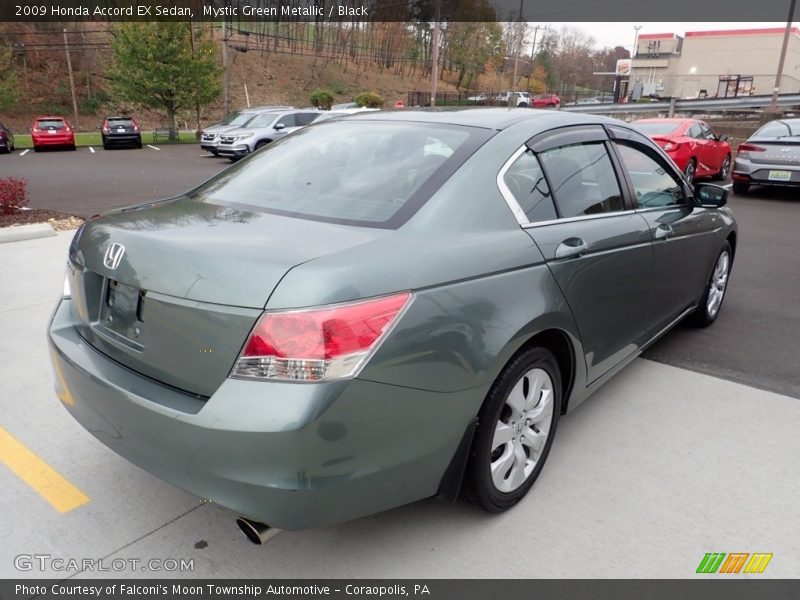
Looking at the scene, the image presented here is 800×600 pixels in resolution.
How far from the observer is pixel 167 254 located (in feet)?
6.73

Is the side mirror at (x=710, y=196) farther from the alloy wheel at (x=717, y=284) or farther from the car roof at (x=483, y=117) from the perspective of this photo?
the car roof at (x=483, y=117)

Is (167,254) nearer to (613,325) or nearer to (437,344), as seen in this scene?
(437,344)

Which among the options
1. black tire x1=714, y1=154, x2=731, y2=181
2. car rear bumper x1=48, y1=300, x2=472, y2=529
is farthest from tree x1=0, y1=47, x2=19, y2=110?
car rear bumper x1=48, y1=300, x2=472, y2=529

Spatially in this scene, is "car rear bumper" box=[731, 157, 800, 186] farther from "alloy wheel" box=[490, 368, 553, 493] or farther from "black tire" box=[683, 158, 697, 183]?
"alloy wheel" box=[490, 368, 553, 493]

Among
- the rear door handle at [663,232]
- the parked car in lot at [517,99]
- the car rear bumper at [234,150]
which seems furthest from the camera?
the parked car in lot at [517,99]

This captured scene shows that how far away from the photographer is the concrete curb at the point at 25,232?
7109 mm

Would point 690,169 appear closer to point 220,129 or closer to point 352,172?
point 352,172

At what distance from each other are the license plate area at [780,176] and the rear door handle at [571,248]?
10345mm

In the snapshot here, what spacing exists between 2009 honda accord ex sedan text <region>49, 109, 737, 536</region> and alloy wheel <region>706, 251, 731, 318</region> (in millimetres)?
1832

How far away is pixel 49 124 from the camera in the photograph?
24453 mm

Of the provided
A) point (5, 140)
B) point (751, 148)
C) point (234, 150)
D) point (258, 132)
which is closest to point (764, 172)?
point (751, 148)

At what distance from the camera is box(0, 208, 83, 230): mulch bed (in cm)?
799

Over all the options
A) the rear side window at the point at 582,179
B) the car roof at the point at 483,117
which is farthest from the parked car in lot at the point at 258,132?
the rear side window at the point at 582,179

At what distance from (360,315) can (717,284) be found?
Answer: 394 centimetres
